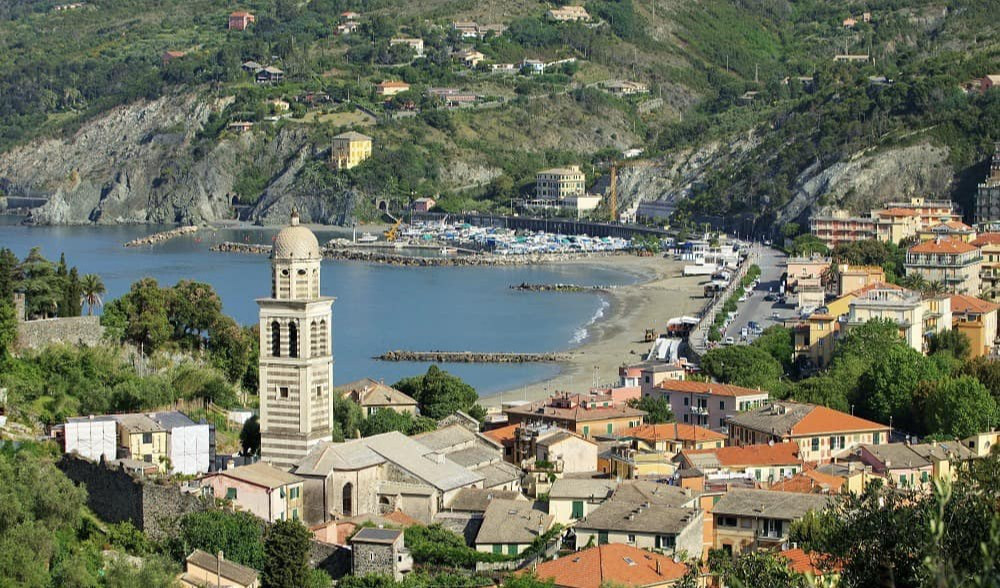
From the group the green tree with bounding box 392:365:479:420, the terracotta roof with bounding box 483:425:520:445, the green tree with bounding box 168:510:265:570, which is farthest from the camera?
the green tree with bounding box 392:365:479:420

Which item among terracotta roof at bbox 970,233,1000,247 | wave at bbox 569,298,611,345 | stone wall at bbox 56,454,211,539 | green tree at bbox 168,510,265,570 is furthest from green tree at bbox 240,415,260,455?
terracotta roof at bbox 970,233,1000,247

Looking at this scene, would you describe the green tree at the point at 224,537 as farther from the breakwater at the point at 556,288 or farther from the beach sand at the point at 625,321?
the breakwater at the point at 556,288

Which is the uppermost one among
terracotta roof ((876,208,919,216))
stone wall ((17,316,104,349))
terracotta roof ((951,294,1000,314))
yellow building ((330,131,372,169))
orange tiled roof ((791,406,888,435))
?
yellow building ((330,131,372,169))

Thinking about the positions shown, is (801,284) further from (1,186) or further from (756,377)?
(1,186)

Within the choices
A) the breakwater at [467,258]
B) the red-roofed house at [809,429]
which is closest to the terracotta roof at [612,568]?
the red-roofed house at [809,429]

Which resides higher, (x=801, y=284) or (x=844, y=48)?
(x=844, y=48)

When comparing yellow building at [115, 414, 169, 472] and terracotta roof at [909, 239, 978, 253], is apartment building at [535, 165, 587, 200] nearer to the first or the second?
terracotta roof at [909, 239, 978, 253]

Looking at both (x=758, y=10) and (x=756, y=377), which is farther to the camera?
(x=758, y=10)

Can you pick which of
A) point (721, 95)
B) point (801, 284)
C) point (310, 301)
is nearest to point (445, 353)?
point (801, 284)
